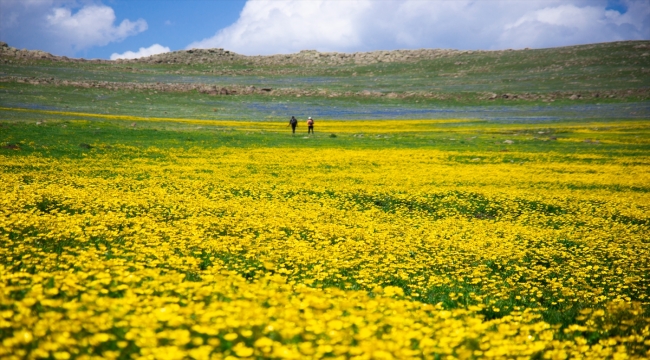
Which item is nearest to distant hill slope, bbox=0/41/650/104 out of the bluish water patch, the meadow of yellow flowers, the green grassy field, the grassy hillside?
the grassy hillside

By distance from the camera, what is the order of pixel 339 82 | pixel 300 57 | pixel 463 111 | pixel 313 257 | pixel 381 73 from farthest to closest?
pixel 300 57 < pixel 381 73 < pixel 339 82 < pixel 463 111 < pixel 313 257

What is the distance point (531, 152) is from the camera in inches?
1526

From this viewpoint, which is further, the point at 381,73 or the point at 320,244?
the point at 381,73

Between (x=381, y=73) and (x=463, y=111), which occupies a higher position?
(x=381, y=73)

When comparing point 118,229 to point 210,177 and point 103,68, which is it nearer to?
point 210,177

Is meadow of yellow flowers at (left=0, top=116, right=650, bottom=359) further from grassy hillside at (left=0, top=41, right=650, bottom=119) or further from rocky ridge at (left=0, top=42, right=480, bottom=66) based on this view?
rocky ridge at (left=0, top=42, right=480, bottom=66)

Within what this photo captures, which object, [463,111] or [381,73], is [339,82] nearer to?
[381,73]

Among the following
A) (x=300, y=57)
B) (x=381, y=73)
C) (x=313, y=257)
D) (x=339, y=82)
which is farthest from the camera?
(x=300, y=57)

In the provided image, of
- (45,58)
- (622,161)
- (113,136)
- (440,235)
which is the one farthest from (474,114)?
(45,58)

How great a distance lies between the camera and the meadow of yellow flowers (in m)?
5.93

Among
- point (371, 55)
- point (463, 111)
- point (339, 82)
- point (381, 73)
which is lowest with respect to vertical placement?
point (463, 111)

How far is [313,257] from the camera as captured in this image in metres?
11.9

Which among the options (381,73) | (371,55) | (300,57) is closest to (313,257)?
(381,73)

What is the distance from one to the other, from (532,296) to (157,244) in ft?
29.6
